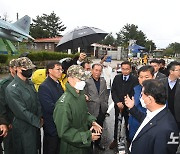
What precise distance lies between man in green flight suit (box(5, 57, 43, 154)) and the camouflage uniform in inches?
23.8

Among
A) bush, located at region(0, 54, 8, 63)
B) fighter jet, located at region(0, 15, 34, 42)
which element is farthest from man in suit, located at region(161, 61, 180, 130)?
fighter jet, located at region(0, 15, 34, 42)

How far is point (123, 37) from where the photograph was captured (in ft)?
301

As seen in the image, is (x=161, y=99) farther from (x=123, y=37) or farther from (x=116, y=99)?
(x=123, y=37)

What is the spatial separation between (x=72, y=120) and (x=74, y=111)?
112 mm

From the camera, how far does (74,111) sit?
2592 millimetres

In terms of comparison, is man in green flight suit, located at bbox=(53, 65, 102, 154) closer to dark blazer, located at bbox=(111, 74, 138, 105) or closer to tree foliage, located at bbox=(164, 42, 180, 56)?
dark blazer, located at bbox=(111, 74, 138, 105)

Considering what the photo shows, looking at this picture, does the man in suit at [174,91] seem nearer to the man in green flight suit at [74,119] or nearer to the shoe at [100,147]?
the shoe at [100,147]

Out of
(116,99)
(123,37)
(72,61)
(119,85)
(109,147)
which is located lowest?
(109,147)

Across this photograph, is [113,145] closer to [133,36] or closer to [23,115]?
[23,115]

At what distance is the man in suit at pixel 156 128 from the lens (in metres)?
1.95

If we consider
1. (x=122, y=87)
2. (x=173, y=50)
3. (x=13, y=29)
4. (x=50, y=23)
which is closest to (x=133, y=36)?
(x=173, y=50)

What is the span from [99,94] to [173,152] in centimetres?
256

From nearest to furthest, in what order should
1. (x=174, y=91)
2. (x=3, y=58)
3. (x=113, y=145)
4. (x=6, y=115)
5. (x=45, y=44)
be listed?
(x=6, y=115)
(x=174, y=91)
(x=113, y=145)
(x=3, y=58)
(x=45, y=44)

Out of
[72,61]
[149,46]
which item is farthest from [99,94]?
[149,46]
